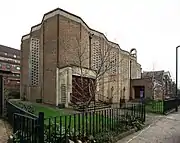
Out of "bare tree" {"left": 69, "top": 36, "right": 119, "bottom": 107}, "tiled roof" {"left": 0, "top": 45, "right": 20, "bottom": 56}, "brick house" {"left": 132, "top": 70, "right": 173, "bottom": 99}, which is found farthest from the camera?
"tiled roof" {"left": 0, "top": 45, "right": 20, "bottom": 56}

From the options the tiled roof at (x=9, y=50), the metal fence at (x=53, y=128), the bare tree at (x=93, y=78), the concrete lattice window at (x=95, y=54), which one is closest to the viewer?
the metal fence at (x=53, y=128)

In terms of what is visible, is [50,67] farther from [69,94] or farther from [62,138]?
[62,138]

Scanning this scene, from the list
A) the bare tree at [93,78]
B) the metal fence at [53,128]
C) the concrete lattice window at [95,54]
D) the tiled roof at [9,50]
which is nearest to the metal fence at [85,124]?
the metal fence at [53,128]

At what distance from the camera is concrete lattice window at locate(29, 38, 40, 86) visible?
23.4 metres

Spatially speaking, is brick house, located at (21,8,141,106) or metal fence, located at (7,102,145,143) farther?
brick house, located at (21,8,141,106)

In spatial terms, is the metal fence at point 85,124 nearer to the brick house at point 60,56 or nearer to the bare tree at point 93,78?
the bare tree at point 93,78

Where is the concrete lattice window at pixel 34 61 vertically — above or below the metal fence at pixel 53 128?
above

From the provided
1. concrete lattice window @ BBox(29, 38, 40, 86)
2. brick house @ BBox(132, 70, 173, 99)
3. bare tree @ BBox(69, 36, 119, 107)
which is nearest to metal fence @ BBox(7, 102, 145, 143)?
bare tree @ BBox(69, 36, 119, 107)

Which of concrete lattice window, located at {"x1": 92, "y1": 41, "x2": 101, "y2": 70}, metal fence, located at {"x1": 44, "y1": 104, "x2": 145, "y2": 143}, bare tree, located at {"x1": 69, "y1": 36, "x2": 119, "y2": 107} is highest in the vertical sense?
concrete lattice window, located at {"x1": 92, "y1": 41, "x2": 101, "y2": 70}

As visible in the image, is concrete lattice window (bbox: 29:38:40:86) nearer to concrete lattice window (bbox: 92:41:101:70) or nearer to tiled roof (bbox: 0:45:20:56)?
concrete lattice window (bbox: 92:41:101:70)

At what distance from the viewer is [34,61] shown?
2341cm

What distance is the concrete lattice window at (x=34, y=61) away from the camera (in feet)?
76.6

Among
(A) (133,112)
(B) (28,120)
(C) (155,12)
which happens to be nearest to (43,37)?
(C) (155,12)

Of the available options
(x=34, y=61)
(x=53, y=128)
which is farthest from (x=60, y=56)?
(x=53, y=128)
